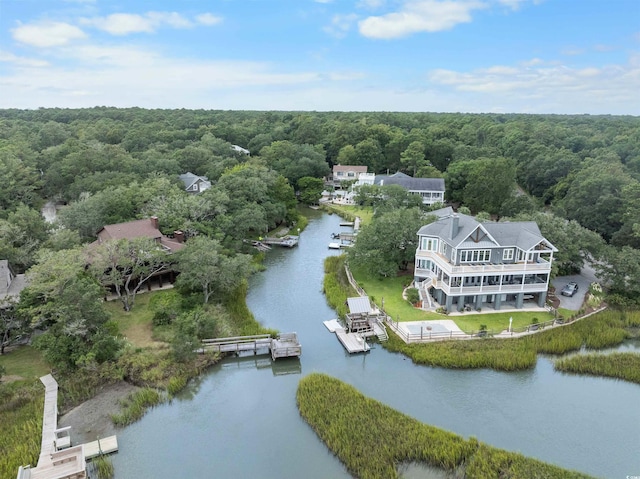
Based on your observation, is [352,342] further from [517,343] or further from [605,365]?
[605,365]

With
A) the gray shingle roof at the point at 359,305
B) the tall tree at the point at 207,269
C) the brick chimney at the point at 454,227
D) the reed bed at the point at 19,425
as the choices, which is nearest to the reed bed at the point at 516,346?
the gray shingle roof at the point at 359,305

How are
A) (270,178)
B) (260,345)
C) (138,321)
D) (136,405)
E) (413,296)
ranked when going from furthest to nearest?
(270,178) < (413,296) < (138,321) < (260,345) < (136,405)

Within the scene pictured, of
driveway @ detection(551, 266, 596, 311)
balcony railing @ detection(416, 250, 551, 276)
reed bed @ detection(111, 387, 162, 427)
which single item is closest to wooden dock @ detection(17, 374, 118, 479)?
reed bed @ detection(111, 387, 162, 427)

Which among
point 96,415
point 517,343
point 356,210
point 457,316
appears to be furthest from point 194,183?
point 517,343

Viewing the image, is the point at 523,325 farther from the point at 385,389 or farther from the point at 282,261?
the point at 282,261

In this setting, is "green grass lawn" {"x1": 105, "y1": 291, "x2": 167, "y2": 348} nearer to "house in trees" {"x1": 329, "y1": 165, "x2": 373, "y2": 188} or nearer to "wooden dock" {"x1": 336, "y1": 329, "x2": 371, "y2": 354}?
"wooden dock" {"x1": 336, "y1": 329, "x2": 371, "y2": 354}
